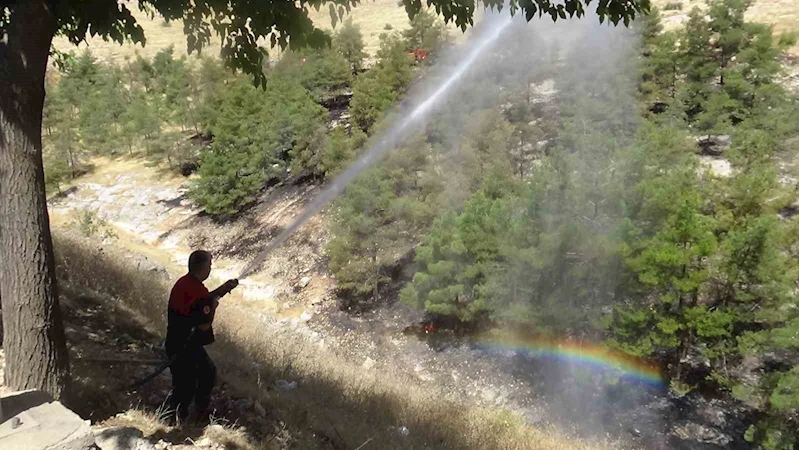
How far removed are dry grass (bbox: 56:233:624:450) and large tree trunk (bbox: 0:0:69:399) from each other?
163 centimetres

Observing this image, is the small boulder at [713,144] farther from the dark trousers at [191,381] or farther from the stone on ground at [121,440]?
the stone on ground at [121,440]

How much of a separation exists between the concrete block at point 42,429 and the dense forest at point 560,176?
6153mm

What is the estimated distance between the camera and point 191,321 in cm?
393

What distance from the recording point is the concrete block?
9.14 ft

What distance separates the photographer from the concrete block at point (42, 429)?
9.14 ft

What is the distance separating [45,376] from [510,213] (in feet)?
50.7

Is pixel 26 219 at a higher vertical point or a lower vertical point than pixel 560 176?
higher

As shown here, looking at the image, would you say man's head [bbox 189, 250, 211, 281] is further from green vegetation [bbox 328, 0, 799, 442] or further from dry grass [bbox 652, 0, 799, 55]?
dry grass [bbox 652, 0, 799, 55]

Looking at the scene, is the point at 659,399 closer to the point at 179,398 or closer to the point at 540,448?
the point at 540,448

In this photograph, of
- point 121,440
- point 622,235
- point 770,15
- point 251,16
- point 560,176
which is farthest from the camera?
point 770,15

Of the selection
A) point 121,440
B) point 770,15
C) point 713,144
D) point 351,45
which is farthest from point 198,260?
point 770,15

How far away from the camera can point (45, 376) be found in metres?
3.55

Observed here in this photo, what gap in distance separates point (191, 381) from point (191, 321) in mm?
560

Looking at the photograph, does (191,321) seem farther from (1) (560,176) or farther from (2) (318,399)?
(1) (560,176)
